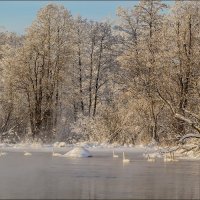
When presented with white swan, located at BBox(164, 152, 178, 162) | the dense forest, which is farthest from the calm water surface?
the dense forest

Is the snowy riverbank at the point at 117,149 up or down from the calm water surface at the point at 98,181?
up

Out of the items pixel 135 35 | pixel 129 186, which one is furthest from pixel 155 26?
pixel 129 186

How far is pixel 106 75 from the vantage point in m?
45.4

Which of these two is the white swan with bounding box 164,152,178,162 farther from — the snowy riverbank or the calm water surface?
the calm water surface

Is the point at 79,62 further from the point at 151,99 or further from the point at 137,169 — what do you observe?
the point at 137,169

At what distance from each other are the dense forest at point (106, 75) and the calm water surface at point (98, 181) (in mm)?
12503

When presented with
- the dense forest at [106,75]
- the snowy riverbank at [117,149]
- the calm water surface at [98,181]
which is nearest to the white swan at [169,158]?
the snowy riverbank at [117,149]

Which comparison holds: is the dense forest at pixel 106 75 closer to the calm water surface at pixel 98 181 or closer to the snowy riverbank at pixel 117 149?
the snowy riverbank at pixel 117 149

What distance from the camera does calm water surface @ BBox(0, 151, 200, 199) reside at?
1001cm

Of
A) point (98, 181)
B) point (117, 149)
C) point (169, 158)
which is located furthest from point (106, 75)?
point (98, 181)

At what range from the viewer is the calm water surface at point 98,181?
1001cm

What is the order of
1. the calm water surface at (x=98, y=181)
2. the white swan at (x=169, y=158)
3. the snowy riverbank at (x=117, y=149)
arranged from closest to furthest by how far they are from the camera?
the calm water surface at (x=98, y=181), the white swan at (x=169, y=158), the snowy riverbank at (x=117, y=149)

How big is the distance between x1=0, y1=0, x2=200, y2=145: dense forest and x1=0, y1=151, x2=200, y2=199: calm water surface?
12503 millimetres

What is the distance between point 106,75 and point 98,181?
109ft
